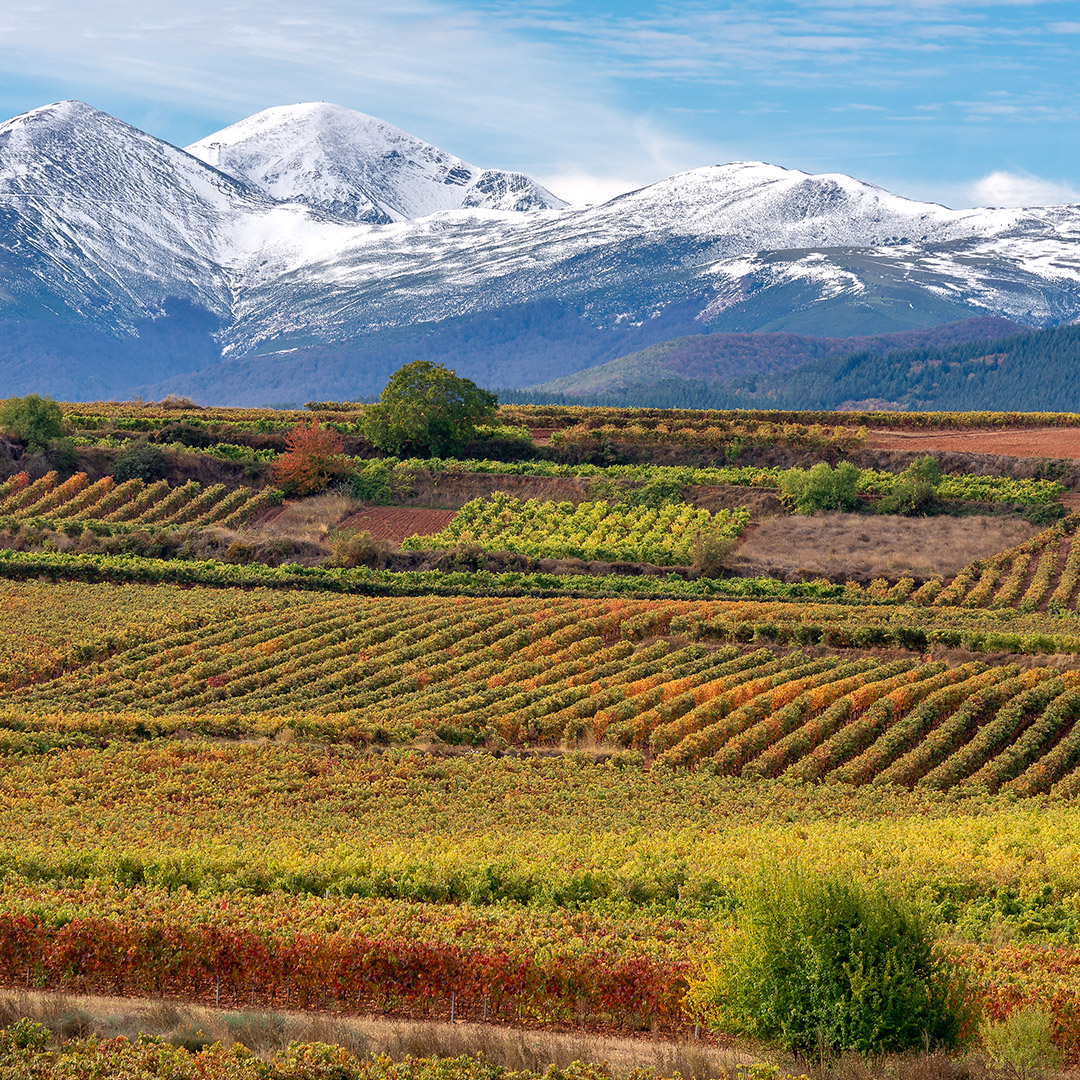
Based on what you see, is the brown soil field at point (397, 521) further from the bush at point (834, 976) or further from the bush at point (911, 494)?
the bush at point (834, 976)

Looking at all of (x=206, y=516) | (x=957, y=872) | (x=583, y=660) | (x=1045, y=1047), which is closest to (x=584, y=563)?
(x=583, y=660)

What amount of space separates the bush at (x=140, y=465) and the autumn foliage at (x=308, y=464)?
808 cm

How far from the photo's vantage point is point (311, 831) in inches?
1177

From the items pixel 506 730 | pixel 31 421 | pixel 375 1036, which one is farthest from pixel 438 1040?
pixel 31 421

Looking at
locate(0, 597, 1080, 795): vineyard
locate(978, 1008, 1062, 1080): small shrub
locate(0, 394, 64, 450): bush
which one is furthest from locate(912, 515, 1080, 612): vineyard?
locate(0, 394, 64, 450): bush

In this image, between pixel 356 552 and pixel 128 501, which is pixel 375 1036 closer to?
pixel 356 552

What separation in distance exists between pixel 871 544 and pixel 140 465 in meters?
50.0

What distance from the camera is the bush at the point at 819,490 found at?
80562 mm

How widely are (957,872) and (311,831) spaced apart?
15213mm

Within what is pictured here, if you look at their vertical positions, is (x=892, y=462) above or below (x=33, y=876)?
above

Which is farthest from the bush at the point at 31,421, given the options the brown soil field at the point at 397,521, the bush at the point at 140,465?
the brown soil field at the point at 397,521

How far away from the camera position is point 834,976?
15914 mm

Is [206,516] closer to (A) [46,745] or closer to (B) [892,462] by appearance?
(A) [46,745]

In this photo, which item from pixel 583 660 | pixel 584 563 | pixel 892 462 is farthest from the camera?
pixel 892 462
